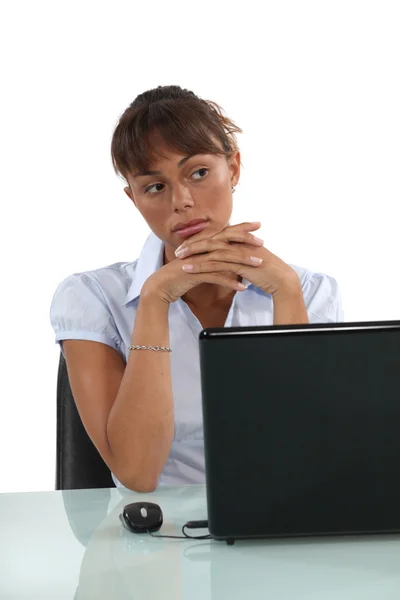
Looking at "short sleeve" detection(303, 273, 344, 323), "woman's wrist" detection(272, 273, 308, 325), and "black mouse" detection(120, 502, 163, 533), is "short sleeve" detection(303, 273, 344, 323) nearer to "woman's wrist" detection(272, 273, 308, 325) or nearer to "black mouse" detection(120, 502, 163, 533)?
"woman's wrist" detection(272, 273, 308, 325)

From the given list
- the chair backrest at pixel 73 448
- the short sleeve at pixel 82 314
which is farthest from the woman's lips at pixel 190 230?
the chair backrest at pixel 73 448

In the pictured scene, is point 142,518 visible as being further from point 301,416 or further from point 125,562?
point 301,416

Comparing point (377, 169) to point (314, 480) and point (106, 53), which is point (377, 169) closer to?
Answer: point (106, 53)

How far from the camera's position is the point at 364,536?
113 centimetres

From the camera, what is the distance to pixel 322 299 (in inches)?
76.0

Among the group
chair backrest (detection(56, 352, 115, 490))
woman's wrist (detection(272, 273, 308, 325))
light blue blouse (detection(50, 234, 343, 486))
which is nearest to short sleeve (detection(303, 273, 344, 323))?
light blue blouse (detection(50, 234, 343, 486))

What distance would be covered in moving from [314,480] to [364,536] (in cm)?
15

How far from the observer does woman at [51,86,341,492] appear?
162 cm

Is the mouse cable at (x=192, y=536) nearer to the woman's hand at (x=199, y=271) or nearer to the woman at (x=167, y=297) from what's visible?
the woman at (x=167, y=297)

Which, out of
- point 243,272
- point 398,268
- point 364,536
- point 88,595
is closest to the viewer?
point 88,595

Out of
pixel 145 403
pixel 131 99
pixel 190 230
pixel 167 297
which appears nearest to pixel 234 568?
pixel 145 403

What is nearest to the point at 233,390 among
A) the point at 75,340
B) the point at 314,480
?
the point at 314,480

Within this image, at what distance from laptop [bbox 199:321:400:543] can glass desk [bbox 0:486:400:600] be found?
2.7 inches

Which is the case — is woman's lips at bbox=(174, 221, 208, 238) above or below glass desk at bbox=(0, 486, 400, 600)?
above
